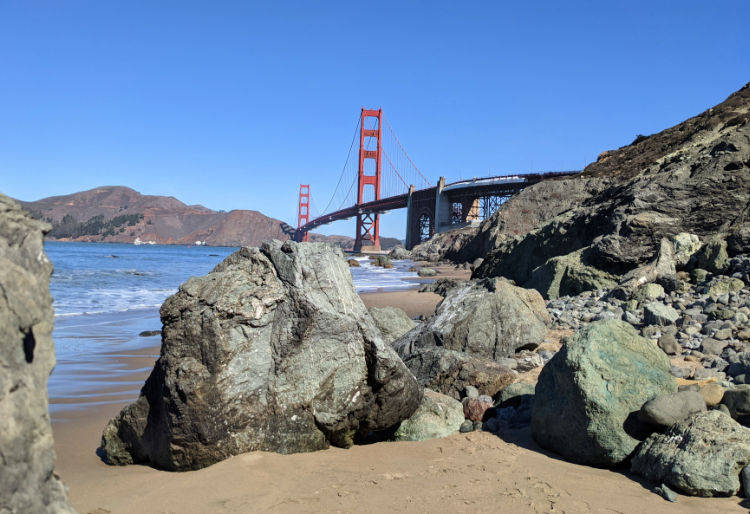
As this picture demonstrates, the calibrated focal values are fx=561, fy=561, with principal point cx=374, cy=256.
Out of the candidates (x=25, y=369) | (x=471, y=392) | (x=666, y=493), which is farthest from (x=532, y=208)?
(x=25, y=369)

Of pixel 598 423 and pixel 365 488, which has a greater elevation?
pixel 598 423

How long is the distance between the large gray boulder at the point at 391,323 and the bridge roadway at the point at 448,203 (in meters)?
26.1

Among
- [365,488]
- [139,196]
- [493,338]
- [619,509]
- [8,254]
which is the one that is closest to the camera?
[8,254]

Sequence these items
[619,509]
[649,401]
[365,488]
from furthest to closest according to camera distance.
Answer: [649,401]
[365,488]
[619,509]

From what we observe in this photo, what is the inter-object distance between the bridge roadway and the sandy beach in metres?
29.4

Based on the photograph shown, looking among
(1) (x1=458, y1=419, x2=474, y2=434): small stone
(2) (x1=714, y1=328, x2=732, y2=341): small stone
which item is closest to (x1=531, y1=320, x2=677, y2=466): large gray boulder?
(1) (x1=458, y1=419, x2=474, y2=434): small stone

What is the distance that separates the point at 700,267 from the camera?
7.52 meters

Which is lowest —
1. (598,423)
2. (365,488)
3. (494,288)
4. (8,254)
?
(365,488)

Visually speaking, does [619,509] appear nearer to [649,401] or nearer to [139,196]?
[649,401]

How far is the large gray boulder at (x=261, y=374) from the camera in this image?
303 cm

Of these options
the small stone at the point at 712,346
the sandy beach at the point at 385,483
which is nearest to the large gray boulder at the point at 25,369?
the sandy beach at the point at 385,483

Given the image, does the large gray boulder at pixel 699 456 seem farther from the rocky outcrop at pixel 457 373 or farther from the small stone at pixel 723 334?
the small stone at pixel 723 334

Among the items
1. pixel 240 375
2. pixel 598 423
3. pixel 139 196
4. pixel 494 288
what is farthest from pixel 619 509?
pixel 139 196

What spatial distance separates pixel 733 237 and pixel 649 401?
224 inches
